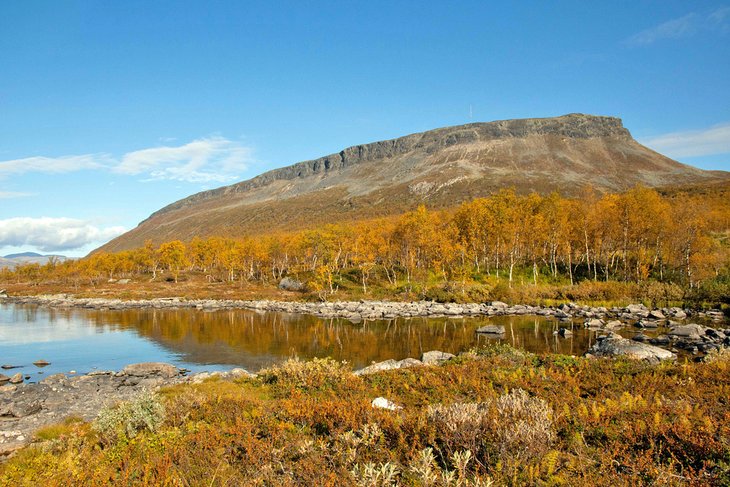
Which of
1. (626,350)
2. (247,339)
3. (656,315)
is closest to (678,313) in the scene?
(656,315)

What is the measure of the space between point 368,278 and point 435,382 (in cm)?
6504

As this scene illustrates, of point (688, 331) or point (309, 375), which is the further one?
point (688, 331)

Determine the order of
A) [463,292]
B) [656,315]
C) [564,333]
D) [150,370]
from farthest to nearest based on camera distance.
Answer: [463,292]
[656,315]
[564,333]
[150,370]

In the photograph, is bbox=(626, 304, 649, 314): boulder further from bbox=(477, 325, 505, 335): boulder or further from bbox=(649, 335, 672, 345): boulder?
bbox=(477, 325, 505, 335): boulder

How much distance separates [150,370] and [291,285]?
54850mm

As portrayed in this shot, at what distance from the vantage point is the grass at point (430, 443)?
6914 mm

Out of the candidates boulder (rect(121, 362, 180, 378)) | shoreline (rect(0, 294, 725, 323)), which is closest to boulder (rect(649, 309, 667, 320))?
shoreline (rect(0, 294, 725, 323))

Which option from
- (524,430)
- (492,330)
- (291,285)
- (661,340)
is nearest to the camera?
(524,430)

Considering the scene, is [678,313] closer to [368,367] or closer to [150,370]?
[368,367]

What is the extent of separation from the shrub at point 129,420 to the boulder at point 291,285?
220 ft

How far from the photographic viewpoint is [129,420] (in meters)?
10.9

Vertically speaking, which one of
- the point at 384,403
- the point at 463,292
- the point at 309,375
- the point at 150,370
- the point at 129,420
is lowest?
the point at 150,370

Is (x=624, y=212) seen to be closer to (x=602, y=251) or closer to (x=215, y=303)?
(x=602, y=251)

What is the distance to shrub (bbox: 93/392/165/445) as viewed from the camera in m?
10.6
